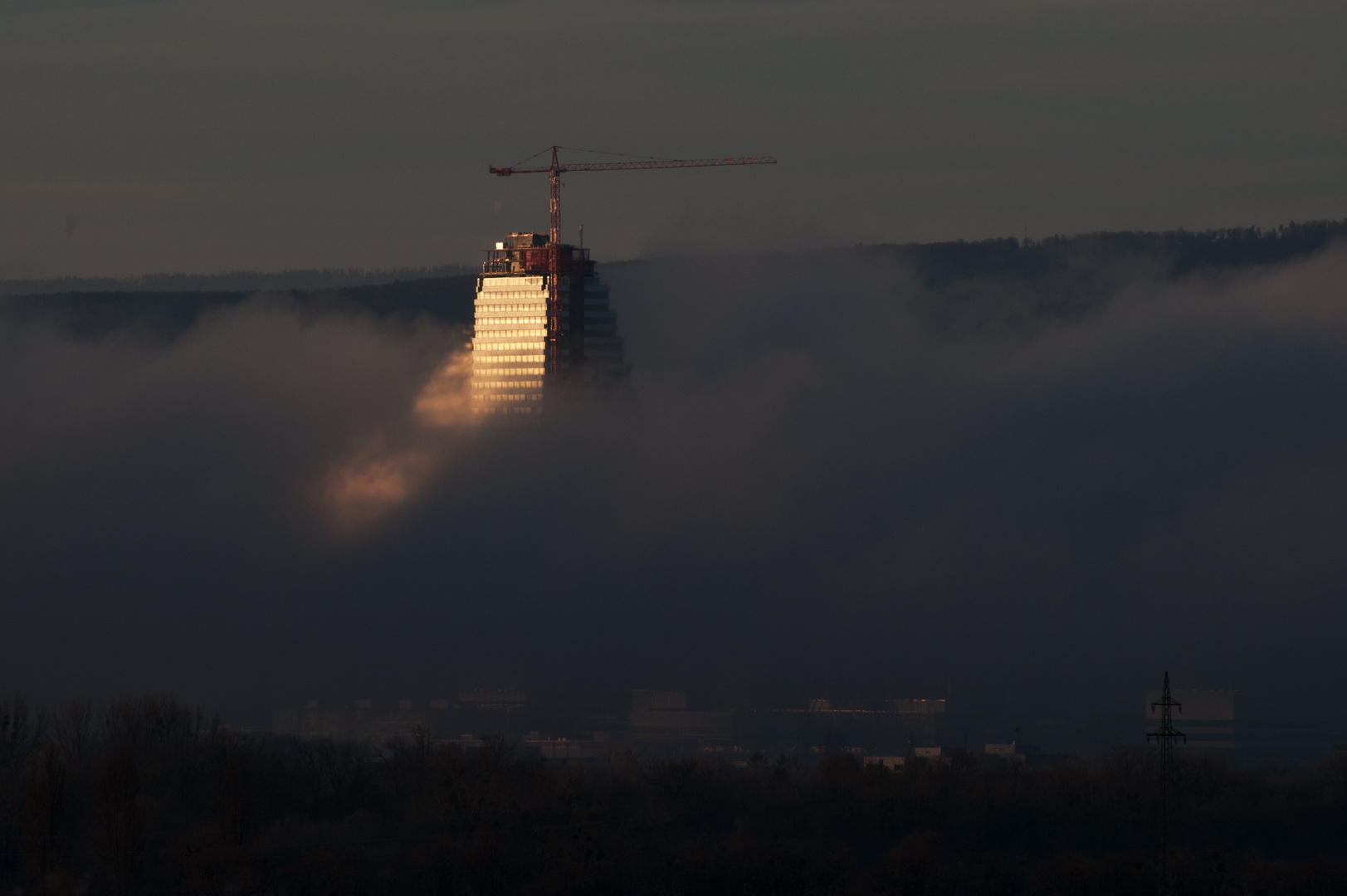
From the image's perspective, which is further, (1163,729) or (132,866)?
(132,866)

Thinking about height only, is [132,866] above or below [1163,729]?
below

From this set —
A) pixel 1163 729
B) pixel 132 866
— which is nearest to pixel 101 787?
pixel 132 866

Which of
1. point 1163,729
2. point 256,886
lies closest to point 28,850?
point 256,886

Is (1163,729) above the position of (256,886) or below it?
above

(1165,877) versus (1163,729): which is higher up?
(1163,729)

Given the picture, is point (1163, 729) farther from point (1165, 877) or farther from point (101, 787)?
point (101, 787)

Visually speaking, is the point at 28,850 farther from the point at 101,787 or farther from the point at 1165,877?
the point at 1165,877

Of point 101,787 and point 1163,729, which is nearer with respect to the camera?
point 1163,729
